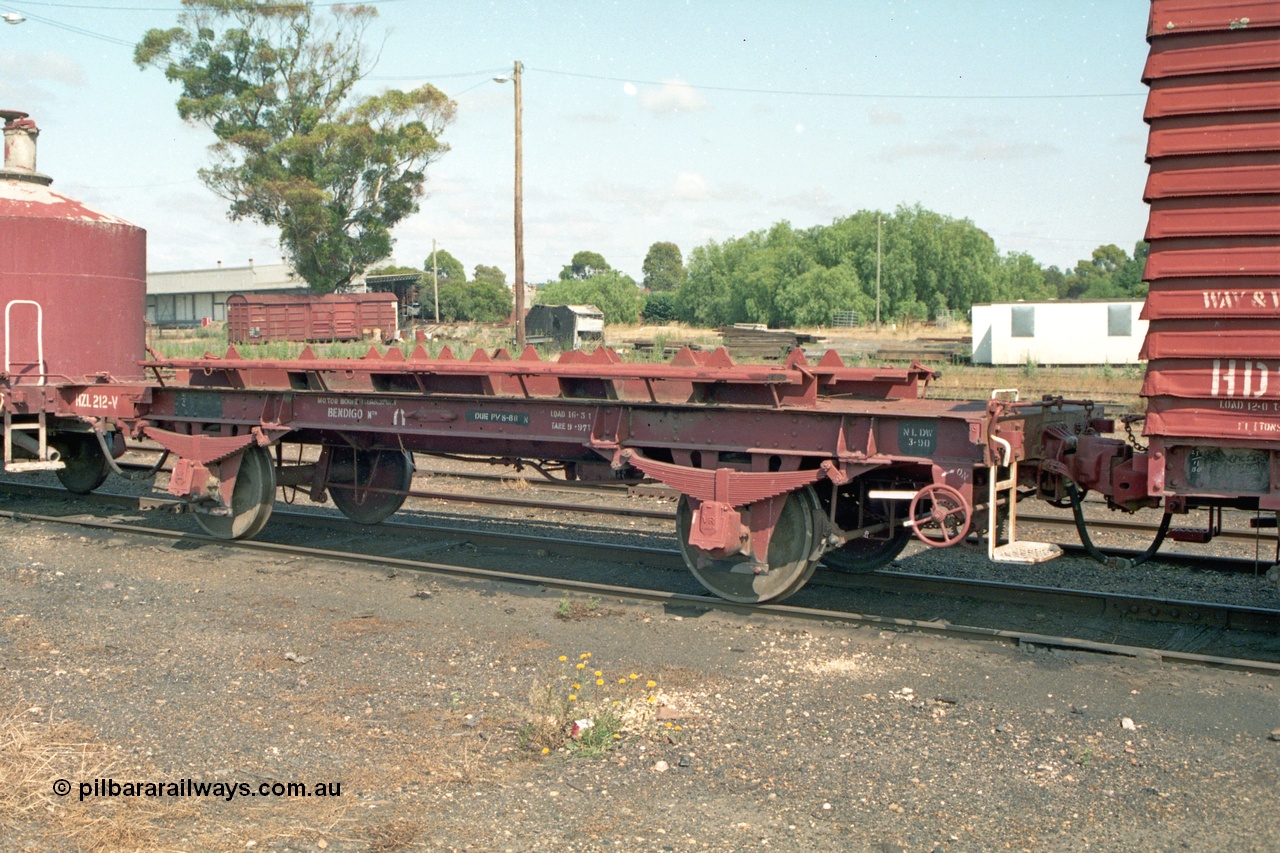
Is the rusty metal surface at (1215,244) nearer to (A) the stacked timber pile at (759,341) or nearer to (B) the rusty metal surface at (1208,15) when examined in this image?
(B) the rusty metal surface at (1208,15)

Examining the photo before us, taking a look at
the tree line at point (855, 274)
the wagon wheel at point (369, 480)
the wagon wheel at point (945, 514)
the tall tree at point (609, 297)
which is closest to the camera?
the wagon wheel at point (945, 514)

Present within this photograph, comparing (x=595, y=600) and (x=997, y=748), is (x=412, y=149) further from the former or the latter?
(x=997, y=748)

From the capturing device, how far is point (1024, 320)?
3297cm

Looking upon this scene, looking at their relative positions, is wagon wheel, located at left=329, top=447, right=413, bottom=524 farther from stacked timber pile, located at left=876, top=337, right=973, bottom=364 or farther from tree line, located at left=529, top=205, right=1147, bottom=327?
tree line, located at left=529, top=205, right=1147, bottom=327

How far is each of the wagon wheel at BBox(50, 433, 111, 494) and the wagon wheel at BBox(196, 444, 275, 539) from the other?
337 cm

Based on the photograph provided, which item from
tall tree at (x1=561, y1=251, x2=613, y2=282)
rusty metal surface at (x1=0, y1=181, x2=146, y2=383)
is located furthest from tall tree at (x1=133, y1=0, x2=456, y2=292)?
tall tree at (x1=561, y1=251, x2=613, y2=282)

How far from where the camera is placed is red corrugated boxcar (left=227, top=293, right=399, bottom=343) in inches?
1699

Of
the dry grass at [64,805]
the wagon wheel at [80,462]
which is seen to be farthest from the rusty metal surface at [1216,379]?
the wagon wheel at [80,462]

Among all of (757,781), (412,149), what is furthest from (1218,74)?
(412,149)

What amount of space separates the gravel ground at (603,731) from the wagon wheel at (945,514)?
0.75 meters

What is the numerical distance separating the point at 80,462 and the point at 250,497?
13.5 ft

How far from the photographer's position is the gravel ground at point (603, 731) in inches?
177

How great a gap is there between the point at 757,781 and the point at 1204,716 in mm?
2518

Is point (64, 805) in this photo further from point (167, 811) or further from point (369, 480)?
point (369, 480)
